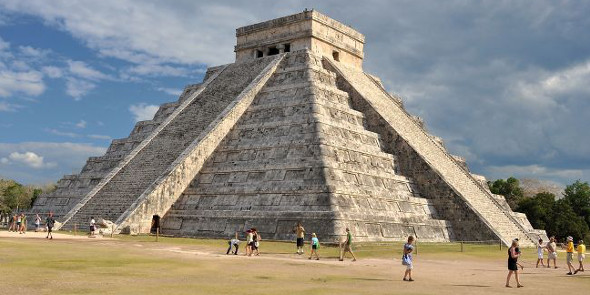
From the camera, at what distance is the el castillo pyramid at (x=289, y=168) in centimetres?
2827

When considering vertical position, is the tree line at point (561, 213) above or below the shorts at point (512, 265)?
above

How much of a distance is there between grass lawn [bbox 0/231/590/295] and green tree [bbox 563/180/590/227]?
113 feet

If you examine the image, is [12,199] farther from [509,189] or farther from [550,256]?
[550,256]

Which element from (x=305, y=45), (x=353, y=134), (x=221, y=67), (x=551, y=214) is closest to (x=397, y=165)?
(x=353, y=134)

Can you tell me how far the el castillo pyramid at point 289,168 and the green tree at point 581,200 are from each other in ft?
70.1

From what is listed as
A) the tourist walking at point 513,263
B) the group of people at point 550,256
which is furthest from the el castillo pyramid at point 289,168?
the tourist walking at point 513,263

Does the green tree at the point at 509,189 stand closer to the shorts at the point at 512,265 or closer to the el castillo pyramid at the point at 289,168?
the el castillo pyramid at the point at 289,168

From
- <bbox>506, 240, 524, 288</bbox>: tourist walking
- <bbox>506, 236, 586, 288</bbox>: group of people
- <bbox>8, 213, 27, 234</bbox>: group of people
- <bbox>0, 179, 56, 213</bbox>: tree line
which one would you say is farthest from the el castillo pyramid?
<bbox>0, 179, 56, 213</bbox>: tree line

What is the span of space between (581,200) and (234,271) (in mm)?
49465

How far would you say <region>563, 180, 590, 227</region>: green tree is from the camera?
55.6 metres

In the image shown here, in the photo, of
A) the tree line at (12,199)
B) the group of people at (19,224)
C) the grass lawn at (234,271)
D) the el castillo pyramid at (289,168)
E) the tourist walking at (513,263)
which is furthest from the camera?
the tree line at (12,199)

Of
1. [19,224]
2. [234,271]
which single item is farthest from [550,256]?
[19,224]

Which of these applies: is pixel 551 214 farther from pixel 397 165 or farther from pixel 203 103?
pixel 203 103

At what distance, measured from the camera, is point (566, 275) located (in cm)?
2003
